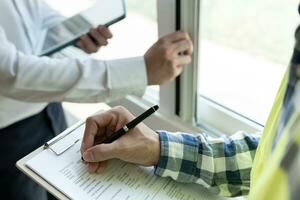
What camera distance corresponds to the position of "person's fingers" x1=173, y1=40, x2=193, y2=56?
2.70 feet

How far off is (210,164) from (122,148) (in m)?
0.13

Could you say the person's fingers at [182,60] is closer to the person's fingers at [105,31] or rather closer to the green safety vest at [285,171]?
the person's fingers at [105,31]

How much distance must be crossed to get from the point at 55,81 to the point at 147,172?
28 centimetres

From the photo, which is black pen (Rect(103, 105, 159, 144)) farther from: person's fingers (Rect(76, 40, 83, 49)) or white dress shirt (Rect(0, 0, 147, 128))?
person's fingers (Rect(76, 40, 83, 49))

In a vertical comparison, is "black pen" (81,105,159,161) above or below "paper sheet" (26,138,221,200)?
above

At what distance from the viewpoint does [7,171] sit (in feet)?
3.17

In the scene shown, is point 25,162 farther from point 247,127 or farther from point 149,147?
point 247,127

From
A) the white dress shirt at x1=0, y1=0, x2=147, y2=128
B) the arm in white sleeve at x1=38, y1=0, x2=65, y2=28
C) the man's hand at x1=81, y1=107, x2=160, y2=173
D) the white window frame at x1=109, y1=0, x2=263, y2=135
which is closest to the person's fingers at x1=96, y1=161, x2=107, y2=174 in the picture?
the man's hand at x1=81, y1=107, x2=160, y2=173

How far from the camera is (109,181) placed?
599mm

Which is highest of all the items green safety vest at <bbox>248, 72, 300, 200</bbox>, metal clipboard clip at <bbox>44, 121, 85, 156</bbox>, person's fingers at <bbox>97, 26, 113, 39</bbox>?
green safety vest at <bbox>248, 72, 300, 200</bbox>

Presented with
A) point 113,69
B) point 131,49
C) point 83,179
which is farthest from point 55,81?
point 131,49

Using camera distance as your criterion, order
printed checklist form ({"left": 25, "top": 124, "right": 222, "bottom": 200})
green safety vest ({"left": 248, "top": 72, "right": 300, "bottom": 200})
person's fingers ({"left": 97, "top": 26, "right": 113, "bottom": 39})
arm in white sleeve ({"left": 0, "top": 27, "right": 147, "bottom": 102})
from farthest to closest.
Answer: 1. person's fingers ({"left": 97, "top": 26, "right": 113, "bottom": 39})
2. arm in white sleeve ({"left": 0, "top": 27, "right": 147, "bottom": 102})
3. printed checklist form ({"left": 25, "top": 124, "right": 222, "bottom": 200})
4. green safety vest ({"left": 248, "top": 72, "right": 300, "bottom": 200})

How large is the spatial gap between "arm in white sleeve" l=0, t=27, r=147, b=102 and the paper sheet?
0.62 ft

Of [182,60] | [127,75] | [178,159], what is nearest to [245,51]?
[182,60]
